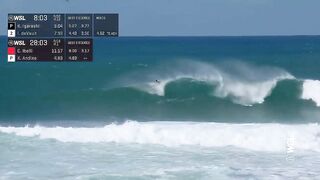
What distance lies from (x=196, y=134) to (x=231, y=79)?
4693 millimetres

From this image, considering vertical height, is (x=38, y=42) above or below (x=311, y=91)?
above

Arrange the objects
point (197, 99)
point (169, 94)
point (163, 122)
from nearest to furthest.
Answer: point (163, 122) → point (197, 99) → point (169, 94)

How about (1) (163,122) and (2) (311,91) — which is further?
(2) (311,91)

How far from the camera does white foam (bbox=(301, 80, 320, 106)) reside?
503 inches

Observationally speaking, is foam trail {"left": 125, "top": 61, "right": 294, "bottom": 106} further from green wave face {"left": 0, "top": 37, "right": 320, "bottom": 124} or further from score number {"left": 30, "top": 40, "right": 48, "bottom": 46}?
score number {"left": 30, "top": 40, "right": 48, "bottom": 46}

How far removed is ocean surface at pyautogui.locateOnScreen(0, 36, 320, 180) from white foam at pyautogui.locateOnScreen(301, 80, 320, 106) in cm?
3

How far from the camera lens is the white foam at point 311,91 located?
1278 cm

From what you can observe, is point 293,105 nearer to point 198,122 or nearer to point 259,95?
point 259,95

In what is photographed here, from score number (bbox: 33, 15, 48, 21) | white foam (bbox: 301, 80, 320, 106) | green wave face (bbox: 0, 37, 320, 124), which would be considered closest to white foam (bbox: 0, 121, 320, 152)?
green wave face (bbox: 0, 37, 320, 124)

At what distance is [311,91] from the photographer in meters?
13.2

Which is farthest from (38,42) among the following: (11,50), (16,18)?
(16,18)
